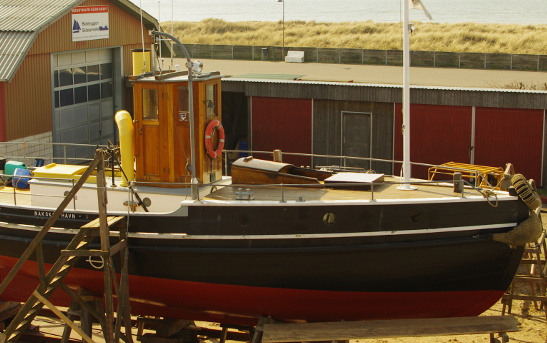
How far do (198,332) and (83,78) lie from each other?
37.2 ft

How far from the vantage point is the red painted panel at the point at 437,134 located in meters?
19.6

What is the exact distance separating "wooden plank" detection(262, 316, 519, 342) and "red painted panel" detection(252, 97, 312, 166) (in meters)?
11.2

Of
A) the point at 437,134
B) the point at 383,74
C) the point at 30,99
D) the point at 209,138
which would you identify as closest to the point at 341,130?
the point at 437,134

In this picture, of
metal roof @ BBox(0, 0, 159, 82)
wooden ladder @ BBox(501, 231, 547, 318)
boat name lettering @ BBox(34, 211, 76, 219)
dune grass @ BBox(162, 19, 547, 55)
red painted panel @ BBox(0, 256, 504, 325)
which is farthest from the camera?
dune grass @ BBox(162, 19, 547, 55)

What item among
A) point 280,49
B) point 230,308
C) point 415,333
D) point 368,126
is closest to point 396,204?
point 415,333

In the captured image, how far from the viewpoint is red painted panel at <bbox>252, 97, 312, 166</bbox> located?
2111 centimetres

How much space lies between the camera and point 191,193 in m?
11.2

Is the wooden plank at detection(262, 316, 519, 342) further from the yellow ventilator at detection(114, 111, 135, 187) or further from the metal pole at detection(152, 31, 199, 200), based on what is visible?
the yellow ventilator at detection(114, 111, 135, 187)

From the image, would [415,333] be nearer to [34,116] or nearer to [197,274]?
[197,274]

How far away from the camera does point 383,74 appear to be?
86.4 feet

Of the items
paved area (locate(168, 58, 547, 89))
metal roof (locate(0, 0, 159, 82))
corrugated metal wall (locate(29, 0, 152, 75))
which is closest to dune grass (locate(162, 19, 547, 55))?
paved area (locate(168, 58, 547, 89))

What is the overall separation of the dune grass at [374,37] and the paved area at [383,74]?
16.0 meters

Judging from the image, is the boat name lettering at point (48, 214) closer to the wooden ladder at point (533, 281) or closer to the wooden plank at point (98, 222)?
the wooden plank at point (98, 222)

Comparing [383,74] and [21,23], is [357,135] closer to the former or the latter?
[383,74]
